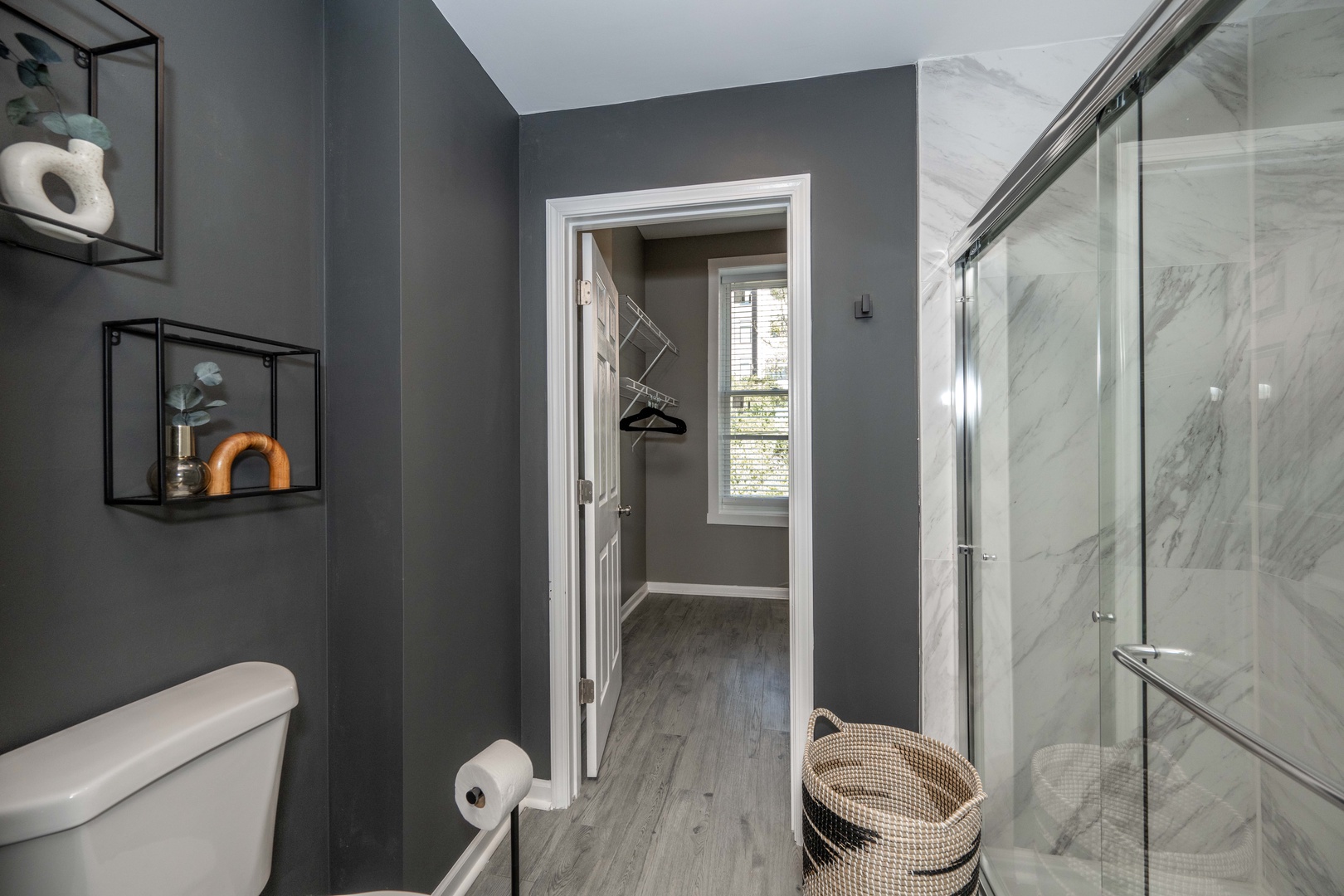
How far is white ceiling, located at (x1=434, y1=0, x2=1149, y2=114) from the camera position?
1537 millimetres

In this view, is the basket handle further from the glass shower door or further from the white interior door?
the white interior door

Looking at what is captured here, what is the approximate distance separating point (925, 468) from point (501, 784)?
1.41m

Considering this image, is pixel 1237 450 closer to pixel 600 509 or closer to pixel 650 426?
pixel 600 509

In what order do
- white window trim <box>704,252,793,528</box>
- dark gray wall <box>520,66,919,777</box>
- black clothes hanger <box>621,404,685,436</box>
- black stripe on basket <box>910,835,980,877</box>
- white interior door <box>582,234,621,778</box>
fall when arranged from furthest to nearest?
white window trim <box>704,252,793,528</box>
black clothes hanger <box>621,404,685,436</box>
white interior door <box>582,234,621,778</box>
dark gray wall <box>520,66,919,777</box>
black stripe on basket <box>910,835,980,877</box>

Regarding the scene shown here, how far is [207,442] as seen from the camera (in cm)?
113

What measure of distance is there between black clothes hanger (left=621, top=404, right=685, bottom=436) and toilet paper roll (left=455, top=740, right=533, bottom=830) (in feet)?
8.56

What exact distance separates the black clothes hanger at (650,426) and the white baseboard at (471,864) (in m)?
2.34

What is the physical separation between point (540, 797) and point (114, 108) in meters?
2.11

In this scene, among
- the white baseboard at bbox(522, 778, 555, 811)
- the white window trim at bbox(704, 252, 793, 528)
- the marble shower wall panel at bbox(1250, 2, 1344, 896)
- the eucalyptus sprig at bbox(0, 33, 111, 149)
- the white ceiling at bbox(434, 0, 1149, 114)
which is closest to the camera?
the marble shower wall panel at bbox(1250, 2, 1344, 896)

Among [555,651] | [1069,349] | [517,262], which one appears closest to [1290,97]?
[1069,349]

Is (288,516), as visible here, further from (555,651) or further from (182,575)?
(555,651)

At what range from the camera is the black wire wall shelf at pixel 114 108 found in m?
0.85

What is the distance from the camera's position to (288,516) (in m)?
1.31

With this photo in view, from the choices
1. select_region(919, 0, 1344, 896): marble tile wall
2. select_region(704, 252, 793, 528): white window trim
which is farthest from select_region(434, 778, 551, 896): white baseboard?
select_region(704, 252, 793, 528): white window trim
